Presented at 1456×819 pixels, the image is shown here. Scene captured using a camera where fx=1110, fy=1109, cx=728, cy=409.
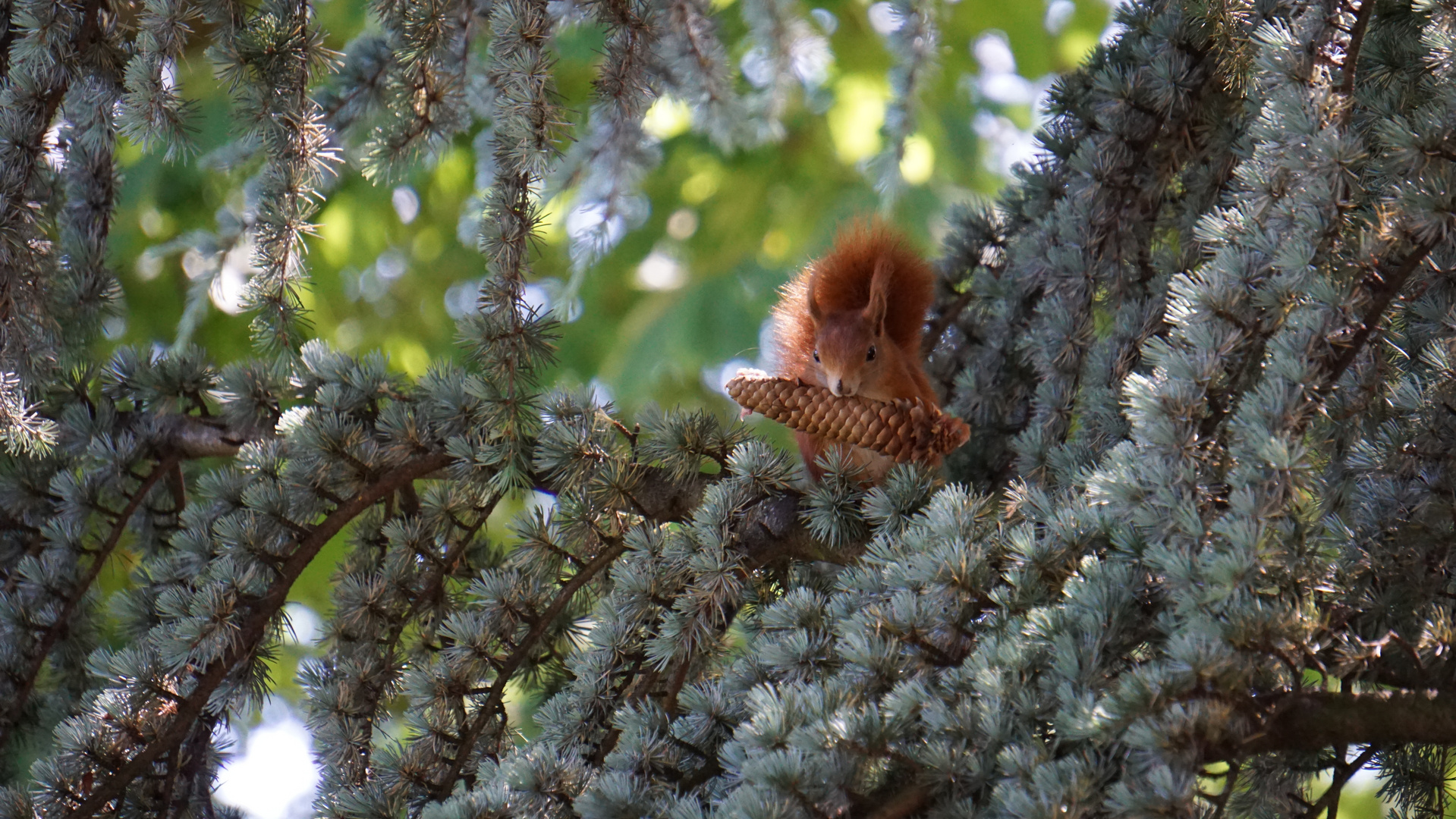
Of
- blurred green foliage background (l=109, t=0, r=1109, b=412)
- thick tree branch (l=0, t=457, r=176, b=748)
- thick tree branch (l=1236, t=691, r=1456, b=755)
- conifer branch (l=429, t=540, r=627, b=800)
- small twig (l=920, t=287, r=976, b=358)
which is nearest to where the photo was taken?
thick tree branch (l=1236, t=691, r=1456, b=755)

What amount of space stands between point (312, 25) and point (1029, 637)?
0.67 metres

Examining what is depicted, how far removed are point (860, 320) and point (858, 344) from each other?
26 millimetres

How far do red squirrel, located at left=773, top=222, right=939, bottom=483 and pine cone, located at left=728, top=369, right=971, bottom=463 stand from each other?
2.7 inches

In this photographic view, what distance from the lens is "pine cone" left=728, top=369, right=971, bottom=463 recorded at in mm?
797

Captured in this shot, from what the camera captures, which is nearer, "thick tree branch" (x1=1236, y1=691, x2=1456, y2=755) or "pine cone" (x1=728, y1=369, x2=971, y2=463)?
"thick tree branch" (x1=1236, y1=691, x2=1456, y2=755)

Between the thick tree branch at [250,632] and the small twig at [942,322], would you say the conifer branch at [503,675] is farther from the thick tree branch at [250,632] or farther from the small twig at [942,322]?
the small twig at [942,322]

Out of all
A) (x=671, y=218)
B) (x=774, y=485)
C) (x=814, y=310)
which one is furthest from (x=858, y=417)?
(x=671, y=218)

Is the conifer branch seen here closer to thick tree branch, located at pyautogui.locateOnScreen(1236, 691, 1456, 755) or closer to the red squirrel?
the red squirrel

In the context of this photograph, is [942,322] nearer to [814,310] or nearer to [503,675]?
[814,310]

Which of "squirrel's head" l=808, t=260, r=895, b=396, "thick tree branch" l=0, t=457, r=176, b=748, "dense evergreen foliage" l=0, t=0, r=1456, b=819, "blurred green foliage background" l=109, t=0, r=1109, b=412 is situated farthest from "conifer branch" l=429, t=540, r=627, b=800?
"blurred green foliage background" l=109, t=0, r=1109, b=412

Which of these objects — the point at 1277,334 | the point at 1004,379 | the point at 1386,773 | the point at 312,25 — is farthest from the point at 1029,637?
the point at 312,25

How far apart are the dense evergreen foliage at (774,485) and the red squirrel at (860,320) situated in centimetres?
8

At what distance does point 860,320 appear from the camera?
37.9 inches

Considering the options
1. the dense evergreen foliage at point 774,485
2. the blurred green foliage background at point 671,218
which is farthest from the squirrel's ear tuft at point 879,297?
the blurred green foliage background at point 671,218
